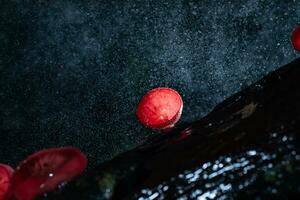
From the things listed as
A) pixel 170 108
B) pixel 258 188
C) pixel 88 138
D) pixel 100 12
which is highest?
pixel 100 12

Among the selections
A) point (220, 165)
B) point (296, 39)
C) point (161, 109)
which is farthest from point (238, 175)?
point (296, 39)

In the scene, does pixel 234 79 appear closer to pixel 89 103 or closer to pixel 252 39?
pixel 252 39

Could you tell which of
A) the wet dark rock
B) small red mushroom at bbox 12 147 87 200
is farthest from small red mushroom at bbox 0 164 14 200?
the wet dark rock

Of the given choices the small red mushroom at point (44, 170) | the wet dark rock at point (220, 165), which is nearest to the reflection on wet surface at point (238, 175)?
the wet dark rock at point (220, 165)

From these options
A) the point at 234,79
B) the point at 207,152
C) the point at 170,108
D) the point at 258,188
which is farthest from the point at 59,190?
the point at 234,79

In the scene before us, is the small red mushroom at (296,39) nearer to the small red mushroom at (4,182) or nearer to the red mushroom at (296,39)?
the red mushroom at (296,39)

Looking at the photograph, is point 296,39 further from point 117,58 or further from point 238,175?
point 238,175
